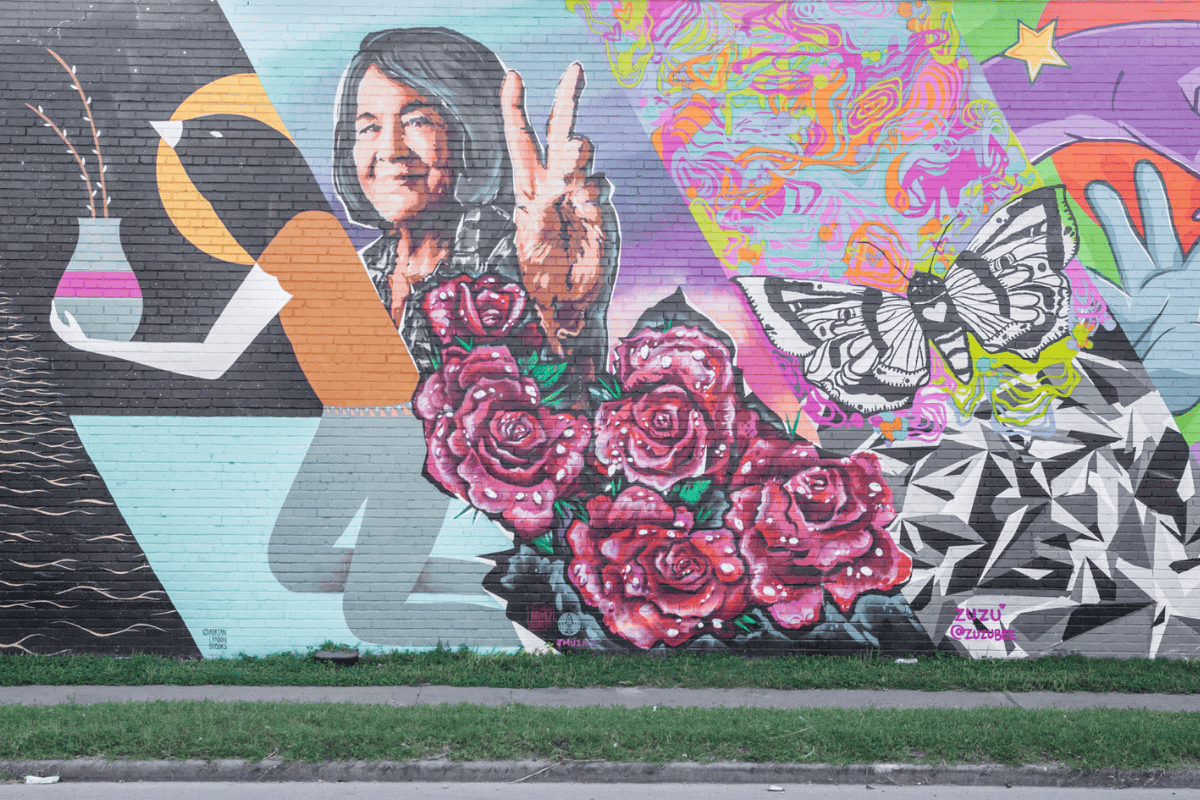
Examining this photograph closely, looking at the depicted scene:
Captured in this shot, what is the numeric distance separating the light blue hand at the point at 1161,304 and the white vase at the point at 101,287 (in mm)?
9010

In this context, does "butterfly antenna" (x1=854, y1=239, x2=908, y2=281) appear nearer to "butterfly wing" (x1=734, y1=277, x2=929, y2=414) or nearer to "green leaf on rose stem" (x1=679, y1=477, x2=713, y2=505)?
"butterfly wing" (x1=734, y1=277, x2=929, y2=414)

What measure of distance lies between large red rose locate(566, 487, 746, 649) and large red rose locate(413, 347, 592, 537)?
0.45 metres

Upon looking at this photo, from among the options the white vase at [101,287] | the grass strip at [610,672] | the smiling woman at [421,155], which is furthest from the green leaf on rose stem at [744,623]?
the white vase at [101,287]

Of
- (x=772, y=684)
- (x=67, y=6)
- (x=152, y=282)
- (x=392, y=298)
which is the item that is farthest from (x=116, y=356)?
(x=772, y=684)

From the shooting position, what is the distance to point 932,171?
7.89 m

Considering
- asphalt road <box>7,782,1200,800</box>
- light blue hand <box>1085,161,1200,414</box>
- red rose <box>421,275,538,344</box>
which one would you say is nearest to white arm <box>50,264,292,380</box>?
red rose <box>421,275,538,344</box>

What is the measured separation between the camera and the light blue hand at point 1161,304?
7.84 m

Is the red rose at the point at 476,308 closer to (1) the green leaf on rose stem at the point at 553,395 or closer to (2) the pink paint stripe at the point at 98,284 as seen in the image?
(1) the green leaf on rose stem at the point at 553,395

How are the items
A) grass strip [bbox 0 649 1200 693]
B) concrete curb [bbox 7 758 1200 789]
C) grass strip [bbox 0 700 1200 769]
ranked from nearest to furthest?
concrete curb [bbox 7 758 1200 789] < grass strip [bbox 0 700 1200 769] < grass strip [bbox 0 649 1200 693]

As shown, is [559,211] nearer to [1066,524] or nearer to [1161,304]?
[1066,524]

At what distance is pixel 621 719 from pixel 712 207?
4.57m

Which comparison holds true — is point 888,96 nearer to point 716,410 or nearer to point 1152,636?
point 716,410

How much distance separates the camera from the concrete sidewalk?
675cm

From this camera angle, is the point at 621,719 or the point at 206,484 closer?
the point at 621,719
